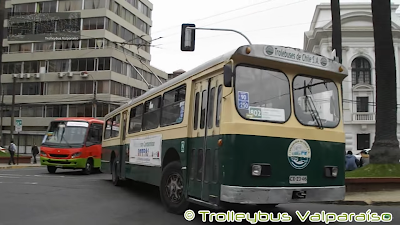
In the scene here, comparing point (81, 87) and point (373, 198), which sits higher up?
point (81, 87)

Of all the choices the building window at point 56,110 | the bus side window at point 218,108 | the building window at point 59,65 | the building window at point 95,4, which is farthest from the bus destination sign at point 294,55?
the building window at point 59,65

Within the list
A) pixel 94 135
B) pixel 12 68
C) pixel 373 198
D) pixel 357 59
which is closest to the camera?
pixel 373 198

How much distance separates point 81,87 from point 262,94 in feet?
158

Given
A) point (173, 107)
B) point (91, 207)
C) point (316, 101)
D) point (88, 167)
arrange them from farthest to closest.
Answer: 1. point (88, 167)
2. point (91, 207)
3. point (173, 107)
4. point (316, 101)

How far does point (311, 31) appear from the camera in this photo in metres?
43.4

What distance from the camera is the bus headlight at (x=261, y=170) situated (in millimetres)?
6332

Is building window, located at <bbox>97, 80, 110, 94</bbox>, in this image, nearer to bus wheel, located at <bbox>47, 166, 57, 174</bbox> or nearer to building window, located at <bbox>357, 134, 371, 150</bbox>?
building window, located at <bbox>357, 134, 371, 150</bbox>

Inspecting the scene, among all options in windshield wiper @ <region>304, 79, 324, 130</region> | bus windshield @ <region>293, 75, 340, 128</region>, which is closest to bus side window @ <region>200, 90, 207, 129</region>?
bus windshield @ <region>293, 75, 340, 128</region>

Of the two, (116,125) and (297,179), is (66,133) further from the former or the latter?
(297,179)

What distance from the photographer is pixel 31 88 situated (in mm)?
54688

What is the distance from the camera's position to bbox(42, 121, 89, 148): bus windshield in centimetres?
1881

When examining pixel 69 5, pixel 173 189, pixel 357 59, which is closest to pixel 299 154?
pixel 173 189

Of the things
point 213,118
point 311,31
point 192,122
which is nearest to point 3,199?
point 192,122

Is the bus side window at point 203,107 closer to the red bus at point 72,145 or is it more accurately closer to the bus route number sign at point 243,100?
the bus route number sign at point 243,100
